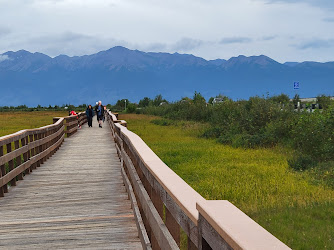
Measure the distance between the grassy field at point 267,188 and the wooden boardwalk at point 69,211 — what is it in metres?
2.31

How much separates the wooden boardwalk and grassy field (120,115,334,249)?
2309 mm

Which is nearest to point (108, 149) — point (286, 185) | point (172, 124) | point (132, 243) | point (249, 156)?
point (249, 156)

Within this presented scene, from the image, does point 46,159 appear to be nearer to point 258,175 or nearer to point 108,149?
point 108,149

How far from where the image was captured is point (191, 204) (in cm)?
221

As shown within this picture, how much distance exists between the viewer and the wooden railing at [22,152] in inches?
304

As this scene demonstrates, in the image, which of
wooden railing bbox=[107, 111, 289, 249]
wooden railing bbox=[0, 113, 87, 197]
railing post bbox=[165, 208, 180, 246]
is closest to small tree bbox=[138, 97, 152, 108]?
wooden railing bbox=[0, 113, 87, 197]

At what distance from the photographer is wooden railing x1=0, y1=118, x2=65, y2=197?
7719 mm

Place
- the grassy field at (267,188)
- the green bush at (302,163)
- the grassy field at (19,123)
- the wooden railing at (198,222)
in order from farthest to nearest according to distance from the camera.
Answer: the grassy field at (19,123) < the green bush at (302,163) < the grassy field at (267,188) < the wooden railing at (198,222)

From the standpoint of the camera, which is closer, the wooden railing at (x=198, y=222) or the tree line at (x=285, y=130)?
the wooden railing at (x=198, y=222)

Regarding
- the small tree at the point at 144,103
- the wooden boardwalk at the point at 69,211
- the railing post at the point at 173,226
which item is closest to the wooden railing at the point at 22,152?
the wooden boardwalk at the point at 69,211

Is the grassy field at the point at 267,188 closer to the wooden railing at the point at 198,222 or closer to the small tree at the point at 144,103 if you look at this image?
the wooden railing at the point at 198,222

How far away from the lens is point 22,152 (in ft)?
30.0

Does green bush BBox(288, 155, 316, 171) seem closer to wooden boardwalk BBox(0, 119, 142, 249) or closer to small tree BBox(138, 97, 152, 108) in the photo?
wooden boardwalk BBox(0, 119, 142, 249)

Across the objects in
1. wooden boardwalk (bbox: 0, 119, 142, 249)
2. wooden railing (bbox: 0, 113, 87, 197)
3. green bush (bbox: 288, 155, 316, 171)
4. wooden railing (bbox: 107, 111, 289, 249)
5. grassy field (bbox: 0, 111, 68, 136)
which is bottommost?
green bush (bbox: 288, 155, 316, 171)
